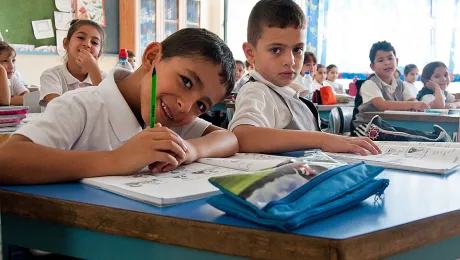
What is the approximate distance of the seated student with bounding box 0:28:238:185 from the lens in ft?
2.62

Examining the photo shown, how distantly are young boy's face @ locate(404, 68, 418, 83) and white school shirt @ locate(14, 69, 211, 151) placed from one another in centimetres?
608

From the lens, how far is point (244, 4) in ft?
28.3

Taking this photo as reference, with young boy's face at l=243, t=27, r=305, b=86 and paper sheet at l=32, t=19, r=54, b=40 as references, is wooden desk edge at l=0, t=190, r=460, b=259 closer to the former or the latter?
young boy's face at l=243, t=27, r=305, b=86

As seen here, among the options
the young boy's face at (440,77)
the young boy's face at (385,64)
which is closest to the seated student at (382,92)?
the young boy's face at (385,64)

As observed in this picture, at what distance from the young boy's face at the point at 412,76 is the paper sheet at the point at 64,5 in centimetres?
426

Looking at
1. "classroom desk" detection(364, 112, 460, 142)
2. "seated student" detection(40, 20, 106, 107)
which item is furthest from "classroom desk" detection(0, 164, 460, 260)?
"seated student" detection(40, 20, 106, 107)

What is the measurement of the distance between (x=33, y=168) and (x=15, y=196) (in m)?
0.08

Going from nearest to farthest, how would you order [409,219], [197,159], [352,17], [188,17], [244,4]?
[409,219]
[197,159]
[352,17]
[188,17]
[244,4]

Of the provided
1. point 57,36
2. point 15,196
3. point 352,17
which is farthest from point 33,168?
point 352,17

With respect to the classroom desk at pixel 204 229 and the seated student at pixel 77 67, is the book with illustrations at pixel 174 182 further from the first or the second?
the seated student at pixel 77 67

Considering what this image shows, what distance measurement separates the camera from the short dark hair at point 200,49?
1.07 m

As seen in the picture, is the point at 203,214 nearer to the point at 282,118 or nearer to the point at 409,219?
the point at 409,219

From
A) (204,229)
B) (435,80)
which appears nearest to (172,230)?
(204,229)

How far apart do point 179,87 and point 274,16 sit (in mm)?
704
